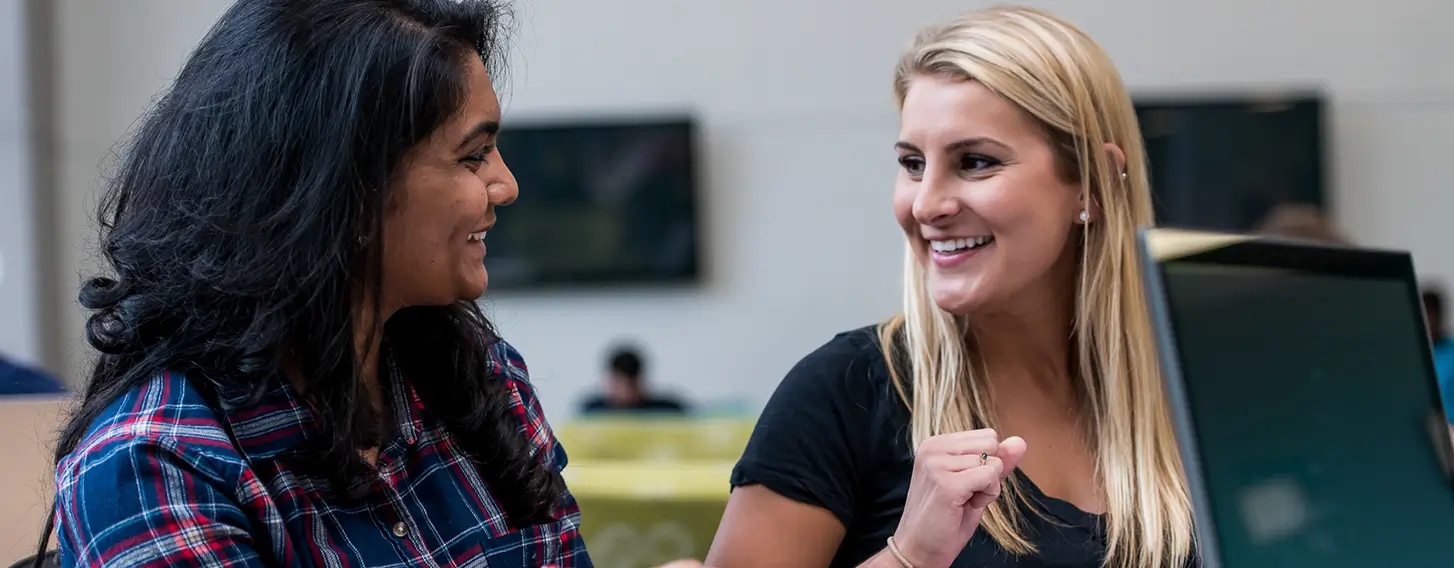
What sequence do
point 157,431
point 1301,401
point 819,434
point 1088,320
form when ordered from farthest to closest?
point 1088,320 < point 819,434 < point 157,431 < point 1301,401

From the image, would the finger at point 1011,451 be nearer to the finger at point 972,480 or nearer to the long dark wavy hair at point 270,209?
the finger at point 972,480

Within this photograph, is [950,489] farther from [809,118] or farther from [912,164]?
[809,118]

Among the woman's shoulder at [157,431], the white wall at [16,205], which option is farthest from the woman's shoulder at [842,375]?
the white wall at [16,205]

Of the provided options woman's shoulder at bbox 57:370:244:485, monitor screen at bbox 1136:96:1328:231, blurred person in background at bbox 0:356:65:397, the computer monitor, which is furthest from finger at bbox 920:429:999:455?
monitor screen at bbox 1136:96:1328:231

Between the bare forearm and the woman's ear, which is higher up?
the woman's ear

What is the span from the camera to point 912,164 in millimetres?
1480

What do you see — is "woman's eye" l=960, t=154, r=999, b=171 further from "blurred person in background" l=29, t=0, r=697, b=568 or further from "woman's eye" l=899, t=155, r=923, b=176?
"blurred person in background" l=29, t=0, r=697, b=568

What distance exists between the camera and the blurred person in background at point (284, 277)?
102 centimetres

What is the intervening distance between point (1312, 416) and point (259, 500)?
76 centimetres

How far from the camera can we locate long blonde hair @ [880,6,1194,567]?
1.41 meters

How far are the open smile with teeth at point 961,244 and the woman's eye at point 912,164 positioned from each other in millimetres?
86

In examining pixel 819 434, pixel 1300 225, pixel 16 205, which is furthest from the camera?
pixel 16 205

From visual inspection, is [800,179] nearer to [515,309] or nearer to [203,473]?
[515,309]

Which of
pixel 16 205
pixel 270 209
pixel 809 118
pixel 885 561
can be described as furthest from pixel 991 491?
pixel 16 205
